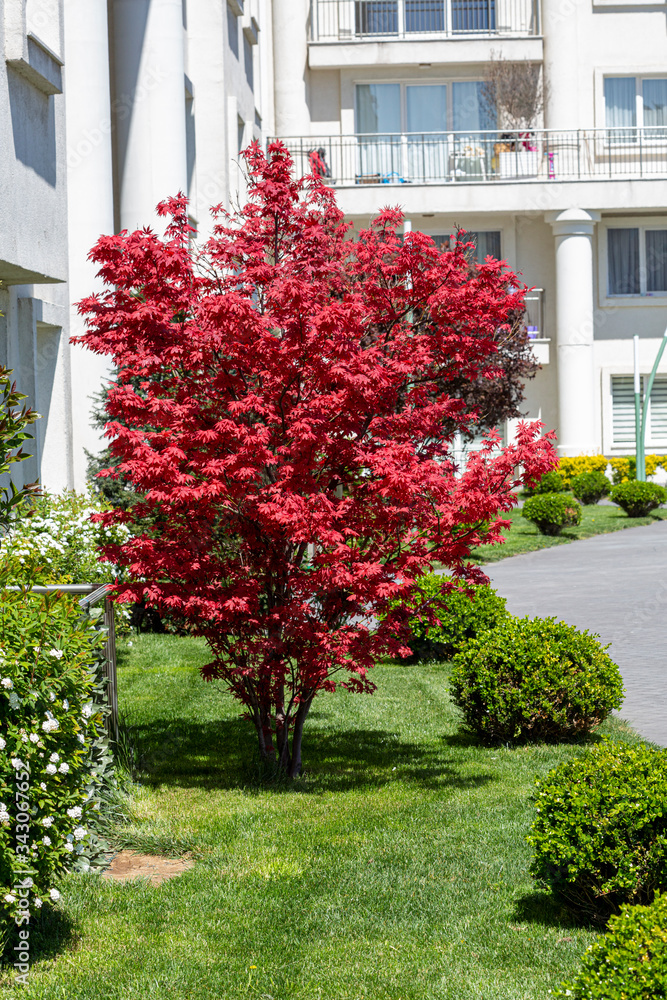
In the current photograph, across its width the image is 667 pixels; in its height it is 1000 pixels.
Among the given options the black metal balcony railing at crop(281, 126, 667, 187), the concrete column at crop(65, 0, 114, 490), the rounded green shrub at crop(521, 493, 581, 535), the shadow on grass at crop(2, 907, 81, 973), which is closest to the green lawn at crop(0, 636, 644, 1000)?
the shadow on grass at crop(2, 907, 81, 973)

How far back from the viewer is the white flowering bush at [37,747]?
14.4 feet

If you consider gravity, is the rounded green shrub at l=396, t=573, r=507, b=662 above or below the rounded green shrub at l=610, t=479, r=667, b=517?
below

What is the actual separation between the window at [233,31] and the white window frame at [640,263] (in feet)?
50.5

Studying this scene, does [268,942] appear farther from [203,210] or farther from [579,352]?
[579,352]

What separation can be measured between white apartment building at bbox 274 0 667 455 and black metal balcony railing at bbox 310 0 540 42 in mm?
42

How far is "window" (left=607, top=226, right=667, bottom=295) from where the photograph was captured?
114ft

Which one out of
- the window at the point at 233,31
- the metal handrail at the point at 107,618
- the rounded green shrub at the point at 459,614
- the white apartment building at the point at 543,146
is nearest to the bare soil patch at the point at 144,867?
the metal handrail at the point at 107,618

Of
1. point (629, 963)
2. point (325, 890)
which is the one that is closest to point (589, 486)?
point (325, 890)

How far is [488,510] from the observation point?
7203mm

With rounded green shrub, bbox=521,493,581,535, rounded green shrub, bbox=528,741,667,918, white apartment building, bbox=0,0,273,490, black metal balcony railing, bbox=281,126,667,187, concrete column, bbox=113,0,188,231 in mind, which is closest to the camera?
rounded green shrub, bbox=528,741,667,918

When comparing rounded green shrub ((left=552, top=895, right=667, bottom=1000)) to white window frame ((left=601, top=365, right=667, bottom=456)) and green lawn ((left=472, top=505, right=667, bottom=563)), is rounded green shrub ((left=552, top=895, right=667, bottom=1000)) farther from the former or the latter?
white window frame ((left=601, top=365, right=667, bottom=456))

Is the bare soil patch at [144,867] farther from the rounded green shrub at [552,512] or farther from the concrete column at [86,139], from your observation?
the rounded green shrub at [552,512]

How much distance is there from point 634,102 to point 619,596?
2365 centimetres

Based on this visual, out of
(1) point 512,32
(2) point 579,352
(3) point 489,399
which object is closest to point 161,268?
(3) point 489,399
